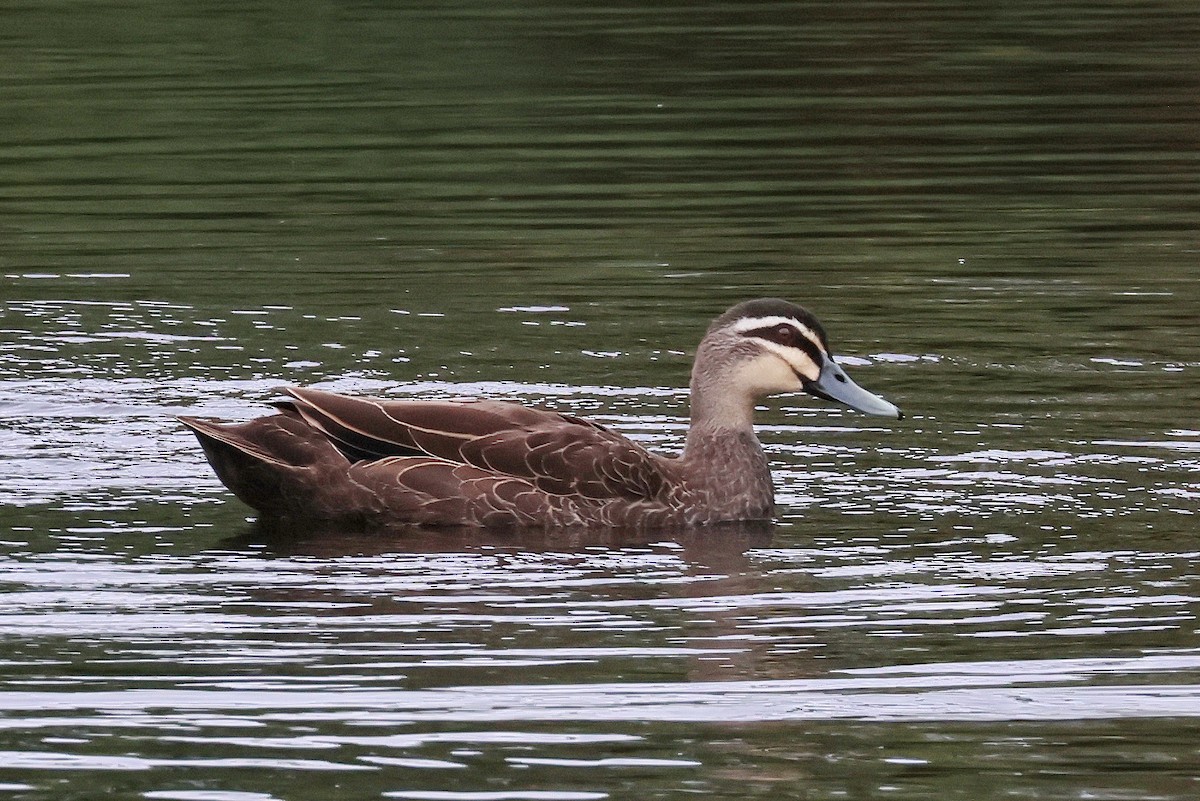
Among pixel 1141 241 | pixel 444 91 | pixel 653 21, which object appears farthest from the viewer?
pixel 653 21

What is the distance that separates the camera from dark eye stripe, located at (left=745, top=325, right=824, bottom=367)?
11391 mm

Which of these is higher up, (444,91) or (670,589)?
(444,91)

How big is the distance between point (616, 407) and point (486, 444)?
2096 millimetres

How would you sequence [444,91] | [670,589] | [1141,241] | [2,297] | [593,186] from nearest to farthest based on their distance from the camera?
1. [670,589]
2. [2,297]
3. [1141,241]
4. [593,186]
5. [444,91]

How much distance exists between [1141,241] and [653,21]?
14717 mm

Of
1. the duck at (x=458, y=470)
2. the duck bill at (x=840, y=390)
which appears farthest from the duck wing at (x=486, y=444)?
the duck bill at (x=840, y=390)

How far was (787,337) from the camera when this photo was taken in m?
11.4

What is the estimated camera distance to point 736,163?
21359mm

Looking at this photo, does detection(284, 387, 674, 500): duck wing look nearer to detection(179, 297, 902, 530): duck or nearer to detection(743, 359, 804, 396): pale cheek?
detection(179, 297, 902, 530): duck

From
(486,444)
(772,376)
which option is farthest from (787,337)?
(486,444)

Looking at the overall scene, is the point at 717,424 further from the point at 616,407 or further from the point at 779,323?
the point at 616,407

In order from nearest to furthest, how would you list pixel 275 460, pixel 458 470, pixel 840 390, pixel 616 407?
pixel 275 460 < pixel 458 470 < pixel 840 390 < pixel 616 407

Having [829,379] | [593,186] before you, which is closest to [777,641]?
[829,379]

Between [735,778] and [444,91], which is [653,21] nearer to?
[444,91]
